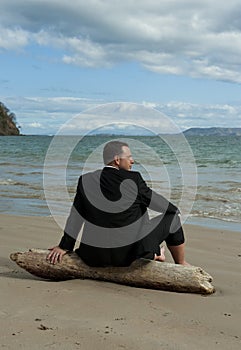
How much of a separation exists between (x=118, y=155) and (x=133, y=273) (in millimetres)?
1072

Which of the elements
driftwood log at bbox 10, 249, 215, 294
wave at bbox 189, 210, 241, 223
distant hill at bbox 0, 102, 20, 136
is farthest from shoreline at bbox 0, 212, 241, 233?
distant hill at bbox 0, 102, 20, 136

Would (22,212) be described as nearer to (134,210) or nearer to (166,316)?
(134,210)

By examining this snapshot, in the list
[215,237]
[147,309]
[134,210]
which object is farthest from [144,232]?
[215,237]

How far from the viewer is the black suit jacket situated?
448cm

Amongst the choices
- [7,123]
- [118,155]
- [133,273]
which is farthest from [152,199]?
[7,123]

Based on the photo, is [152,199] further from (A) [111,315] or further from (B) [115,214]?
(A) [111,315]

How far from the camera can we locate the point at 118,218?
177 inches

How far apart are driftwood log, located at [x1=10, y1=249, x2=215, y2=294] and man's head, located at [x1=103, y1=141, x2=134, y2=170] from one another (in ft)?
2.91

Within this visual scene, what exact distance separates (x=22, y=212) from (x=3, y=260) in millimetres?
4289

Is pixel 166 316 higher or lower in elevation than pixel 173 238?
lower

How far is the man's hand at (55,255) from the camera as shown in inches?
179

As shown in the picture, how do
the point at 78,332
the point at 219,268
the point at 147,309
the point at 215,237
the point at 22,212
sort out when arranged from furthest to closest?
1. the point at 22,212
2. the point at 215,237
3. the point at 219,268
4. the point at 147,309
5. the point at 78,332

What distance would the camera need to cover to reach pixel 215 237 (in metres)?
7.51

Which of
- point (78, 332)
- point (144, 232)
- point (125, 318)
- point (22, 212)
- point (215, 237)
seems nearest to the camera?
point (78, 332)
